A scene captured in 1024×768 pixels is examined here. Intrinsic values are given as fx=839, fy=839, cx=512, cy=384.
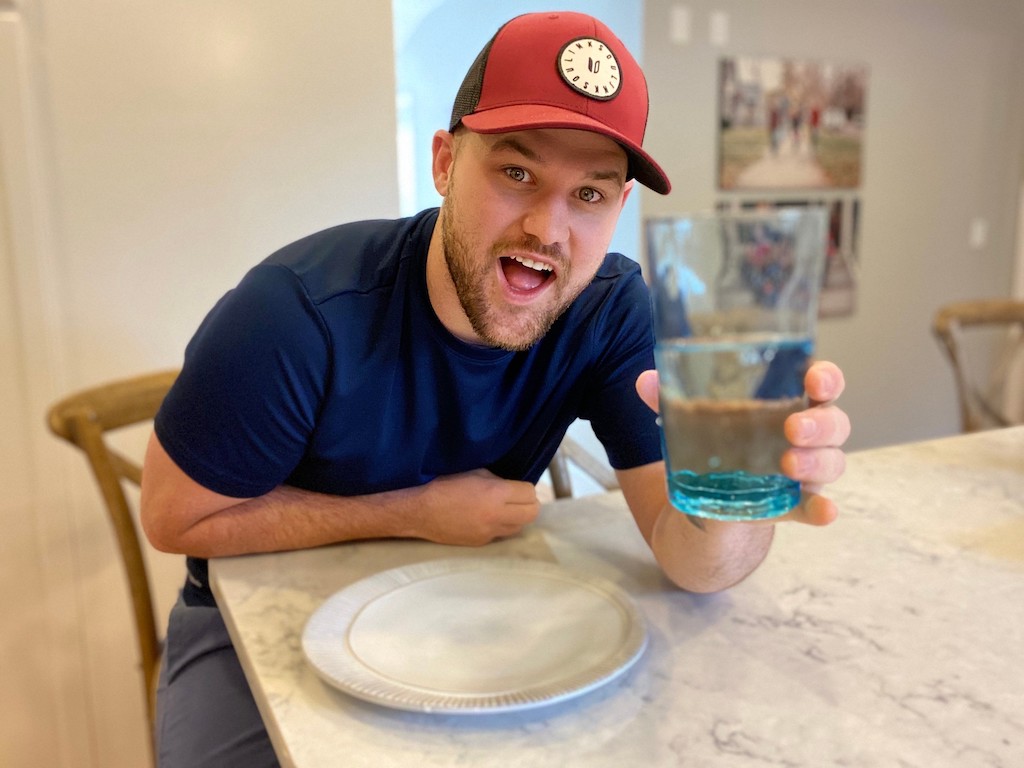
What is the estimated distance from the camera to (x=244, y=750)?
0.95 m

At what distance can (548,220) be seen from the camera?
37.6 inches

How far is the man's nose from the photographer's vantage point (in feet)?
3.13

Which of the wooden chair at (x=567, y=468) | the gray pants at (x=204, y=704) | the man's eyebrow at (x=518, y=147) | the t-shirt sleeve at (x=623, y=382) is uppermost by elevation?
the man's eyebrow at (x=518, y=147)

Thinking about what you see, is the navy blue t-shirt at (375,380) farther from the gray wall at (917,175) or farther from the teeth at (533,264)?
the gray wall at (917,175)

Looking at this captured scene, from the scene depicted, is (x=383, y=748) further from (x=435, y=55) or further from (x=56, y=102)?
(x=435, y=55)

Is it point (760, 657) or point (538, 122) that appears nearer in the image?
point (760, 657)

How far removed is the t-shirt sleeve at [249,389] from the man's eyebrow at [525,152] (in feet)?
0.95

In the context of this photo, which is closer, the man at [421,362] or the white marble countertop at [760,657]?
the white marble countertop at [760,657]

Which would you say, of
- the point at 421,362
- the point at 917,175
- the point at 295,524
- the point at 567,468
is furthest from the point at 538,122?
the point at 917,175

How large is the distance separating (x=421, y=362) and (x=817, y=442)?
560 mm

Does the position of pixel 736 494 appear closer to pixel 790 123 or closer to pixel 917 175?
pixel 790 123

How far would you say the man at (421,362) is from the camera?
0.95m

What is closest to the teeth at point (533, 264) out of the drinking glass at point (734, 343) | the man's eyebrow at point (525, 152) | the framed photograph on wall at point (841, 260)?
the man's eyebrow at point (525, 152)

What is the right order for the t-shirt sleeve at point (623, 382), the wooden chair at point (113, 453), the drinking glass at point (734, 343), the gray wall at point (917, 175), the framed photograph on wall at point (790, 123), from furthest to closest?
the gray wall at point (917, 175)
the framed photograph on wall at point (790, 123)
the wooden chair at point (113, 453)
the t-shirt sleeve at point (623, 382)
the drinking glass at point (734, 343)
